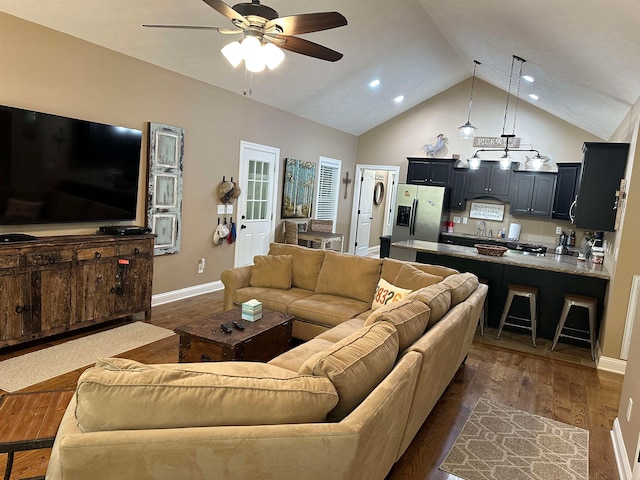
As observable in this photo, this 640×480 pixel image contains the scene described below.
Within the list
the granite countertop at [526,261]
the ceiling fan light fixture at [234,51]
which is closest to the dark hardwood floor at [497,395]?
the granite countertop at [526,261]

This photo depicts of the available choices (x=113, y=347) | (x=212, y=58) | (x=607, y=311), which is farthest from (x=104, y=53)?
(x=607, y=311)

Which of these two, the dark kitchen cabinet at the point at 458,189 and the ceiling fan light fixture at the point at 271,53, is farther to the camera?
the dark kitchen cabinet at the point at 458,189

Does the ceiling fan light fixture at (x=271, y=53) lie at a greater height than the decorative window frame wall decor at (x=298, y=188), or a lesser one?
greater

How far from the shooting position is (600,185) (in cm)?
457

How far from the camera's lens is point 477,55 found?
6.07 meters

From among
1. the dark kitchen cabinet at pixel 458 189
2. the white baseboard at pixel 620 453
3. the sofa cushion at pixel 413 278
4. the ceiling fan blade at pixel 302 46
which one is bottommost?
the white baseboard at pixel 620 453

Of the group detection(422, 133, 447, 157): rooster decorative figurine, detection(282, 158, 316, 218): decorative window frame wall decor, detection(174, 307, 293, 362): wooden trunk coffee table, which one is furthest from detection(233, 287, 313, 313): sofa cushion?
detection(422, 133, 447, 157): rooster decorative figurine

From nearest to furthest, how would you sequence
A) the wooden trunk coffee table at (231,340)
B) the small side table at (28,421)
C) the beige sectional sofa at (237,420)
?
the beige sectional sofa at (237,420) < the small side table at (28,421) < the wooden trunk coffee table at (231,340)

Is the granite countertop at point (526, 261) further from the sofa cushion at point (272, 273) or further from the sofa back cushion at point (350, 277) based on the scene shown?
the sofa cushion at point (272, 273)

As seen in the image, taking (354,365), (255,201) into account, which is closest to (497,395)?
(354,365)

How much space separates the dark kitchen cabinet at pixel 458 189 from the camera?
25.6 ft

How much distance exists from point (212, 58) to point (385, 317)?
151 inches

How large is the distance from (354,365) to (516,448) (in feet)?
5.42

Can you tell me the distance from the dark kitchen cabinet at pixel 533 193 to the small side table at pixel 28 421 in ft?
23.7
